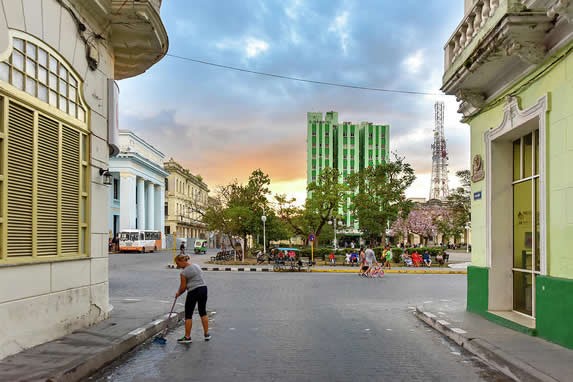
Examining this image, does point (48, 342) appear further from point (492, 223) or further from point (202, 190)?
point (202, 190)

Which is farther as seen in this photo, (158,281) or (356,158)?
(356,158)

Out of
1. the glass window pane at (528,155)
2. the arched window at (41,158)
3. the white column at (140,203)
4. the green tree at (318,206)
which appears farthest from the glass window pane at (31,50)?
the white column at (140,203)

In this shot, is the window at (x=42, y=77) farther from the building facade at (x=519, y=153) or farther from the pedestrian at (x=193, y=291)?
the building facade at (x=519, y=153)

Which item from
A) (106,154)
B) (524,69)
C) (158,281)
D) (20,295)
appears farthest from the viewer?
(158,281)

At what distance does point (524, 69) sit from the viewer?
9.78 metres

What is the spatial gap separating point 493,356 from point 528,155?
4.56 metres

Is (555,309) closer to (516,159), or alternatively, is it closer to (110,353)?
(516,159)

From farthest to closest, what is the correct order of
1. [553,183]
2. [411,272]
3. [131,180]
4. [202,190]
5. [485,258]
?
[202,190] < [131,180] < [411,272] < [485,258] < [553,183]

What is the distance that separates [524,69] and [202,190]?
101 meters

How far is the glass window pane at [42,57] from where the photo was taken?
8234 millimetres

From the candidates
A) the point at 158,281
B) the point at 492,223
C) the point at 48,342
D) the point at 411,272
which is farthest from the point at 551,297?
the point at 411,272

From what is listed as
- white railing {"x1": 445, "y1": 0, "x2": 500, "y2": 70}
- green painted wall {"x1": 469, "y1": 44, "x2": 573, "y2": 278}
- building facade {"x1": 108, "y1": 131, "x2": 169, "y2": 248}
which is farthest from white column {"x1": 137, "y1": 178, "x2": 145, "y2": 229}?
green painted wall {"x1": 469, "y1": 44, "x2": 573, "y2": 278}

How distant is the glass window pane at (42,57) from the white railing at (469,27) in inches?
294

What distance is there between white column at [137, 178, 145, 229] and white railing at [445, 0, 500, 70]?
60155 millimetres
